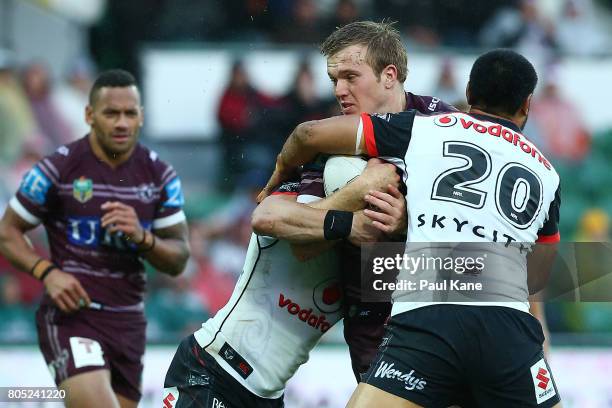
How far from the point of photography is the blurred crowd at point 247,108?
35.4 ft

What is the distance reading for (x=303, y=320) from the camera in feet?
17.3

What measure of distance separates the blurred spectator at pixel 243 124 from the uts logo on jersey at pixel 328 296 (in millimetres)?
6386

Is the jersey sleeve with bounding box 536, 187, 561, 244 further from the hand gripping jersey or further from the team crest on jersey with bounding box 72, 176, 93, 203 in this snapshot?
the team crest on jersey with bounding box 72, 176, 93, 203

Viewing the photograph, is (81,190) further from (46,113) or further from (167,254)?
(46,113)

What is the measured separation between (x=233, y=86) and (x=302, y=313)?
709 centimetres

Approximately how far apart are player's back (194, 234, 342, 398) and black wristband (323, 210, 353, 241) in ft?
1.33

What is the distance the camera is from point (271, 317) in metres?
5.24

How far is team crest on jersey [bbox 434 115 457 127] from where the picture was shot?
15.6 feet

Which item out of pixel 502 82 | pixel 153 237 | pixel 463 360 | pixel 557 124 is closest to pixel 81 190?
pixel 153 237

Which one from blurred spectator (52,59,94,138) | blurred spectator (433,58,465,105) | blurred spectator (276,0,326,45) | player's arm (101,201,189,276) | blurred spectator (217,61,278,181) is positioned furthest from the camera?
blurred spectator (276,0,326,45)

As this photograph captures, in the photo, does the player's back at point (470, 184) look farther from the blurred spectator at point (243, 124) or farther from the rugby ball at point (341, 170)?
the blurred spectator at point (243, 124)

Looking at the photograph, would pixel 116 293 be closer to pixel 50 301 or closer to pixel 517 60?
pixel 50 301

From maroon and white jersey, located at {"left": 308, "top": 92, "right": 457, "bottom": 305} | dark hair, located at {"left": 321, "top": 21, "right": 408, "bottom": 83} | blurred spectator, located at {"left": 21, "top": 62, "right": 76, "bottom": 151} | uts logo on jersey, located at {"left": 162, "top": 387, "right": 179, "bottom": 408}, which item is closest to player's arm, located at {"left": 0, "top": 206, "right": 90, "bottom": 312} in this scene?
uts logo on jersey, located at {"left": 162, "top": 387, "right": 179, "bottom": 408}

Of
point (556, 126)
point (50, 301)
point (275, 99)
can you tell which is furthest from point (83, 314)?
point (556, 126)
